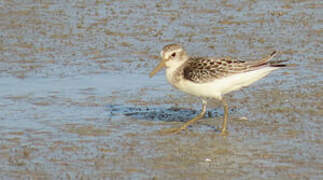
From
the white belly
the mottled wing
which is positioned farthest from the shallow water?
the mottled wing

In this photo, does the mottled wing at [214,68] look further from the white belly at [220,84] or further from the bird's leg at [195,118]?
the bird's leg at [195,118]

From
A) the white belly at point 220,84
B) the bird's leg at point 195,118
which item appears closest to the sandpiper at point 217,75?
the white belly at point 220,84

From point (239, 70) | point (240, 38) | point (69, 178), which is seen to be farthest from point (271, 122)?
point (240, 38)

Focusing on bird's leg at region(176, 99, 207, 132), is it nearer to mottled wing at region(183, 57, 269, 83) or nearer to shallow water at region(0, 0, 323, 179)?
shallow water at region(0, 0, 323, 179)

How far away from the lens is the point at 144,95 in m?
9.83

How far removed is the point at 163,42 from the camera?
11867 mm

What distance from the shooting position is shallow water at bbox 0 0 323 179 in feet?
23.6

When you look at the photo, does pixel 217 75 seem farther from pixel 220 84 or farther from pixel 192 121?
pixel 192 121

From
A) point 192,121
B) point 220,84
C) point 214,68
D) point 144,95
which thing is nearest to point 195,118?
point 192,121

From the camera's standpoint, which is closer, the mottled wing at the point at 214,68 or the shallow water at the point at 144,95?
the shallow water at the point at 144,95

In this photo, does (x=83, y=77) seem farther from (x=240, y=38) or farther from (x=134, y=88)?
(x=240, y=38)

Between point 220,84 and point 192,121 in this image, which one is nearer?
point 220,84

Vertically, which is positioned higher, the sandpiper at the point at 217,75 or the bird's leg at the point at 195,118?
the sandpiper at the point at 217,75

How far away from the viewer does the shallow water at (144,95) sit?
284 inches
